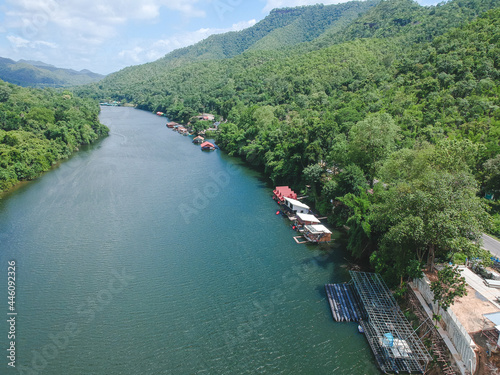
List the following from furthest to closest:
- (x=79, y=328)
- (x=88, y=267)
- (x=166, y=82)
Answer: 1. (x=166, y=82)
2. (x=88, y=267)
3. (x=79, y=328)

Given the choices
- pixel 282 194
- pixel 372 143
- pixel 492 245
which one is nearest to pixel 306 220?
pixel 282 194

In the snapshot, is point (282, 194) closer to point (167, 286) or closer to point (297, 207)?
point (297, 207)

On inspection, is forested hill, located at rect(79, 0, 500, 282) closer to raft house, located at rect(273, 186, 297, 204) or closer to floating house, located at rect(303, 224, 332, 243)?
floating house, located at rect(303, 224, 332, 243)

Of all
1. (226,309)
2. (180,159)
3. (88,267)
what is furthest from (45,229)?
(180,159)

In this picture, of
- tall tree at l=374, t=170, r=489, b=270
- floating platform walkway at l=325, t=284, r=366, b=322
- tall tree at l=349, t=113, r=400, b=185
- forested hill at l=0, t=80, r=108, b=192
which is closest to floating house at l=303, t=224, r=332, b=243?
floating platform walkway at l=325, t=284, r=366, b=322

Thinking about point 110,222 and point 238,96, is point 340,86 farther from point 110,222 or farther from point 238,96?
point 110,222
